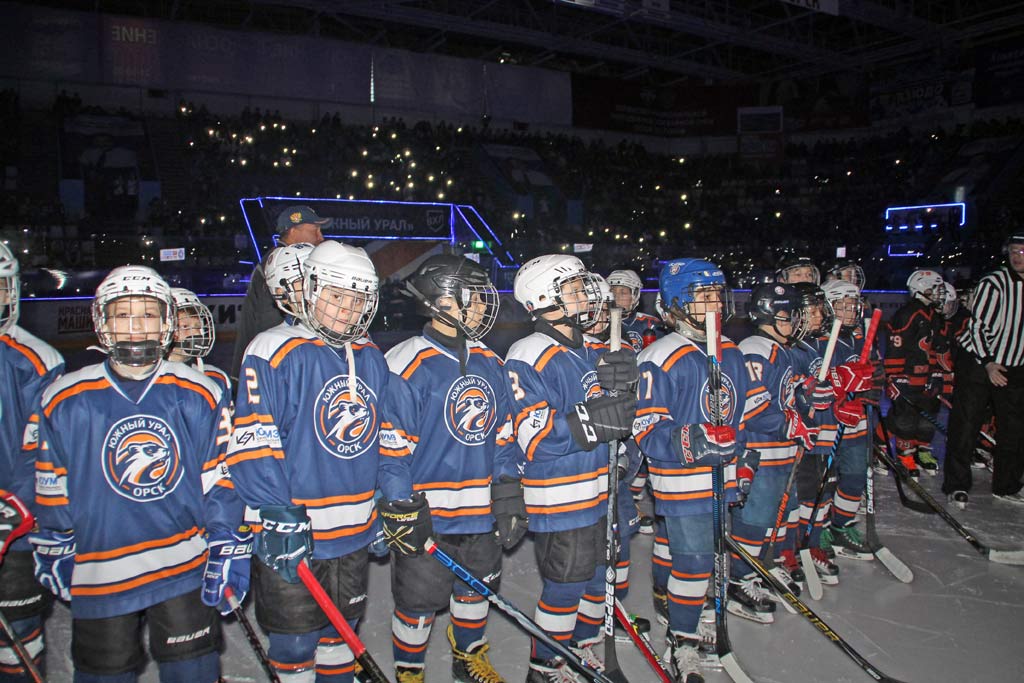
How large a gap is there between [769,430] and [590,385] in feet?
4.24

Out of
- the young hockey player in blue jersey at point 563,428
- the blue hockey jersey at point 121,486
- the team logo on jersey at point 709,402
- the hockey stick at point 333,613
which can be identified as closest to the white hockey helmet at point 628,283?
the team logo on jersey at point 709,402

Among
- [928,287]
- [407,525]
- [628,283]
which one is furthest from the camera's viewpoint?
[928,287]

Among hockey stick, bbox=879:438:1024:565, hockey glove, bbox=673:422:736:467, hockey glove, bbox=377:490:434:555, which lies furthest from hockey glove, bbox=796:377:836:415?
hockey glove, bbox=377:490:434:555

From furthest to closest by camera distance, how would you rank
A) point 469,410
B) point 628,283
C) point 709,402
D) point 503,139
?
point 503,139, point 628,283, point 709,402, point 469,410

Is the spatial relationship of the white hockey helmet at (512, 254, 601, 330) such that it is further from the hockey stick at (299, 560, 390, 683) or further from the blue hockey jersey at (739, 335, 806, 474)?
the hockey stick at (299, 560, 390, 683)

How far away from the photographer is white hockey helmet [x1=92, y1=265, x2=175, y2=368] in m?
2.37

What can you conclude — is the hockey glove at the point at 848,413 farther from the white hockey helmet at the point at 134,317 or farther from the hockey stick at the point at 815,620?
the white hockey helmet at the point at 134,317

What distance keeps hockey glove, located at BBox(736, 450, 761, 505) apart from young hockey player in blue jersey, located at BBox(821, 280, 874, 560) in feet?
4.33

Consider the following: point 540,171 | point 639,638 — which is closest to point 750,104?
point 540,171

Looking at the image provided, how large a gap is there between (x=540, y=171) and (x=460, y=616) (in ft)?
65.3

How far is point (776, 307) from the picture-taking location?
4.05 meters

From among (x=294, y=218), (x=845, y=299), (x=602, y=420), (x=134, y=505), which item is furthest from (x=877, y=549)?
(x=134, y=505)

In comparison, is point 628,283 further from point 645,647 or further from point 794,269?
point 645,647

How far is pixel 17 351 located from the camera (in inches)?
109
